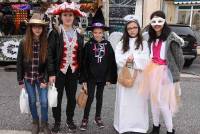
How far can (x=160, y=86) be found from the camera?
18.2ft

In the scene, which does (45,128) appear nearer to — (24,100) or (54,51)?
(24,100)

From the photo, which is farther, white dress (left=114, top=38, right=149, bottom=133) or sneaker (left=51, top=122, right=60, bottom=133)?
sneaker (left=51, top=122, right=60, bottom=133)

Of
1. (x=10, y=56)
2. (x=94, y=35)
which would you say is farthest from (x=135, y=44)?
(x=10, y=56)

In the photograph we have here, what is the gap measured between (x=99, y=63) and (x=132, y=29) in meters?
0.71

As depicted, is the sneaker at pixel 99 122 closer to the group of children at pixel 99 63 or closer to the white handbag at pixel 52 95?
the group of children at pixel 99 63

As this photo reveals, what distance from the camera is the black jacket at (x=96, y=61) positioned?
19.3 ft

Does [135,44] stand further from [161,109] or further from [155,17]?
[161,109]

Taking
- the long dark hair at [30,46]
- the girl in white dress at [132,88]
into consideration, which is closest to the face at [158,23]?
the girl in white dress at [132,88]

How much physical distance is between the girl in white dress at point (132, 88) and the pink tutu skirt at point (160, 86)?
14cm

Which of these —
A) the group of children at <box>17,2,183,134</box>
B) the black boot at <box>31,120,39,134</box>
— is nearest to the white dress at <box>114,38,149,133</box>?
the group of children at <box>17,2,183,134</box>

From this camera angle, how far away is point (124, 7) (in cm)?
1659

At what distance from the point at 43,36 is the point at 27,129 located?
4.88 feet

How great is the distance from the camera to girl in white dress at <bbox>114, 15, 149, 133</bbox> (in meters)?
5.63

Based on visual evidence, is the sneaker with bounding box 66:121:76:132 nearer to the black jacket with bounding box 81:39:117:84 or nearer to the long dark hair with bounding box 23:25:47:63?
the black jacket with bounding box 81:39:117:84
